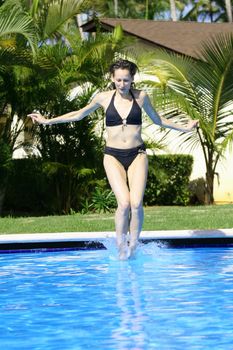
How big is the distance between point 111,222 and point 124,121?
4.05 meters

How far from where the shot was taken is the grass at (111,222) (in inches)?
457

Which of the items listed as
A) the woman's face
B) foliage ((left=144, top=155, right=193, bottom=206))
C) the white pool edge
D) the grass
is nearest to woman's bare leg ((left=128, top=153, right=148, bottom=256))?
the woman's face

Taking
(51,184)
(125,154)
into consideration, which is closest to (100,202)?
(51,184)

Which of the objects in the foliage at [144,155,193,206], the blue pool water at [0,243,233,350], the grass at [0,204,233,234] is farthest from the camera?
the foliage at [144,155,193,206]

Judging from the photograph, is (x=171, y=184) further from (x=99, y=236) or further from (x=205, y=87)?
(x=99, y=236)

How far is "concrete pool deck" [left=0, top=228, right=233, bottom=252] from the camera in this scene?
384 inches

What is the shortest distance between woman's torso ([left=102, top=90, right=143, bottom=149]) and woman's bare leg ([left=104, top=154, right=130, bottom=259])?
20cm

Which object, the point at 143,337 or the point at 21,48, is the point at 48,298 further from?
the point at 21,48

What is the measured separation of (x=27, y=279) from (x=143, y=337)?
9.23ft

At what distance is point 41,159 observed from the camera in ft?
54.3

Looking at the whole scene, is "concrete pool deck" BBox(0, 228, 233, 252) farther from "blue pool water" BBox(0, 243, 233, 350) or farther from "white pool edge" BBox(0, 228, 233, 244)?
"blue pool water" BBox(0, 243, 233, 350)

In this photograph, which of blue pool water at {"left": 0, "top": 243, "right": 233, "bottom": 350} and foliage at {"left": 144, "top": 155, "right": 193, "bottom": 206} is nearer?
blue pool water at {"left": 0, "top": 243, "right": 233, "bottom": 350}

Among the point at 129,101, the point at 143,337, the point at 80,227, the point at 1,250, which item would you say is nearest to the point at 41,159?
the point at 80,227

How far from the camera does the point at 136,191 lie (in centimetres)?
861
